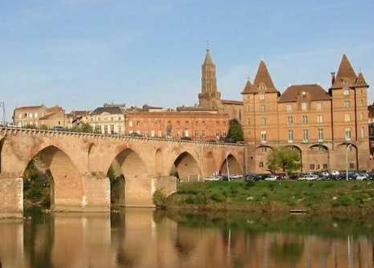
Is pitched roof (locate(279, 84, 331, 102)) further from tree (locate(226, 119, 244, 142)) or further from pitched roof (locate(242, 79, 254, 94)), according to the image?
tree (locate(226, 119, 244, 142))

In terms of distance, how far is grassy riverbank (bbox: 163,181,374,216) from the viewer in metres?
67.4

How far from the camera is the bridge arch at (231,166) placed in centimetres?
10350

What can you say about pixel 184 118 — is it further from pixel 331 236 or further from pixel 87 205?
pixel 331 236

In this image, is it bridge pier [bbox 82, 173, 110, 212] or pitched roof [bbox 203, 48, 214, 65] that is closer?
bridge pier [bbox 82, 173, 110, 212]

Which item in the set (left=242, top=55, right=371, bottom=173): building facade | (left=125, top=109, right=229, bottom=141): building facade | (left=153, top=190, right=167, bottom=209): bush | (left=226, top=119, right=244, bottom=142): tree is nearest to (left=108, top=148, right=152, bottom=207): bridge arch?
(left=153, top=190, right=167, bottom=209): bush

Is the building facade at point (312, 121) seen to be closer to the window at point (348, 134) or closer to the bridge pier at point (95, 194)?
the window at point (348, 134)

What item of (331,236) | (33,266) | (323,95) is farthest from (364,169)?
(33,266)

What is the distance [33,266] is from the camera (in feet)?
127

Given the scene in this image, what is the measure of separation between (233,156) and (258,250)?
59819 mm

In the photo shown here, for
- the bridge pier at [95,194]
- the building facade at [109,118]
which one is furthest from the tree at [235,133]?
the bridge pier at [95,194]

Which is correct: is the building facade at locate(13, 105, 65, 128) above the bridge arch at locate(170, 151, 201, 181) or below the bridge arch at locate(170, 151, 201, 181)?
above

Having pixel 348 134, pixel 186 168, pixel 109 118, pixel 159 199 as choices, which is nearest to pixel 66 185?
pixel 159 199

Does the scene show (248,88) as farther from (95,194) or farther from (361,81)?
(95,194)

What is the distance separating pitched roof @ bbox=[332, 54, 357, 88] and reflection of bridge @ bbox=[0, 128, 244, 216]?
20239mm
